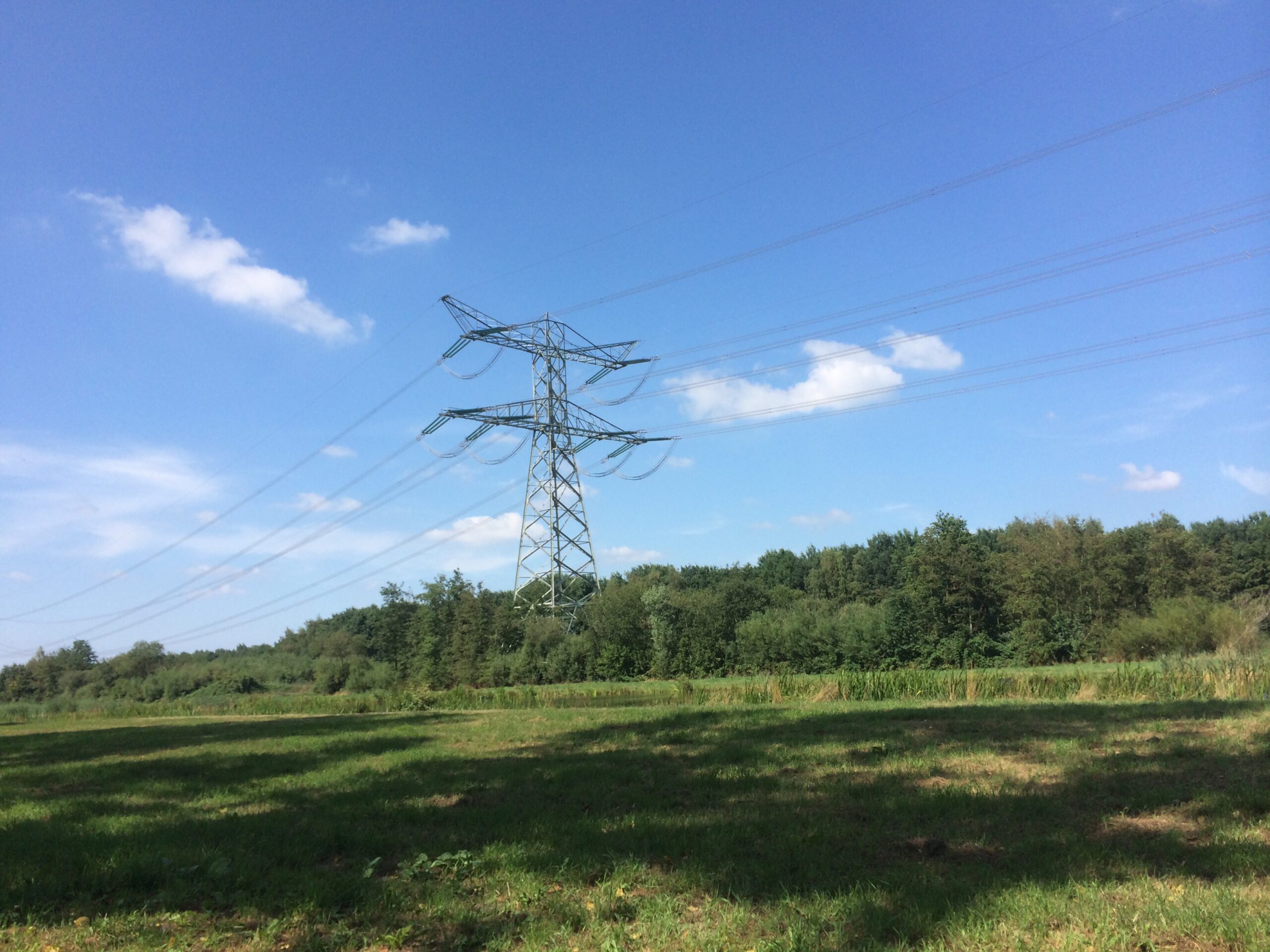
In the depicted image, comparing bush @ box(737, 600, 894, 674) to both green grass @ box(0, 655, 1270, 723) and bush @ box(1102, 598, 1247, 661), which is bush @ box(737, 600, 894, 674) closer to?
bush @ box(1102, 598, 1247, 661)

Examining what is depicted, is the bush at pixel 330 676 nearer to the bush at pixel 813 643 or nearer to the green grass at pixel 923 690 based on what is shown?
the green grass at pixel 923 690

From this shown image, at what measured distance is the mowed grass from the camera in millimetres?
4379

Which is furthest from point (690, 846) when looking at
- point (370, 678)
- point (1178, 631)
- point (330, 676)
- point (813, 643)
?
point (330, 676)

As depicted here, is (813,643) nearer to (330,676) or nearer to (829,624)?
(829,624)

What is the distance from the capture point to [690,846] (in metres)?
5.87

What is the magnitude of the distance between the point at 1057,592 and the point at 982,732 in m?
50.7

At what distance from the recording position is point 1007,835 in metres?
Result: 5.79

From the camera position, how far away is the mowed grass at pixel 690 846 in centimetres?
438

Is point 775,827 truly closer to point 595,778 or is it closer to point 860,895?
point 860,895

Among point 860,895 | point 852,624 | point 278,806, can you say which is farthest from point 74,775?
point 852,624

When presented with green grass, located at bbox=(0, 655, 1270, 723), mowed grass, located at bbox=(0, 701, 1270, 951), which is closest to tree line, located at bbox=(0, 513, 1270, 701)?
green grass, located at bbox=(0, 655, 1270, 723)

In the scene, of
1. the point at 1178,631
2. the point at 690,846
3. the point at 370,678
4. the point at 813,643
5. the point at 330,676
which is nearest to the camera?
the point at 690,846

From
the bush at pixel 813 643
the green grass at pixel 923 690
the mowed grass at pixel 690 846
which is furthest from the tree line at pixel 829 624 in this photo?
the mowed grass at pixel 690 846

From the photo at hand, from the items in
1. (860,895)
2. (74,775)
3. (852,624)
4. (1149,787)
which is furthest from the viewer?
(852,624)
